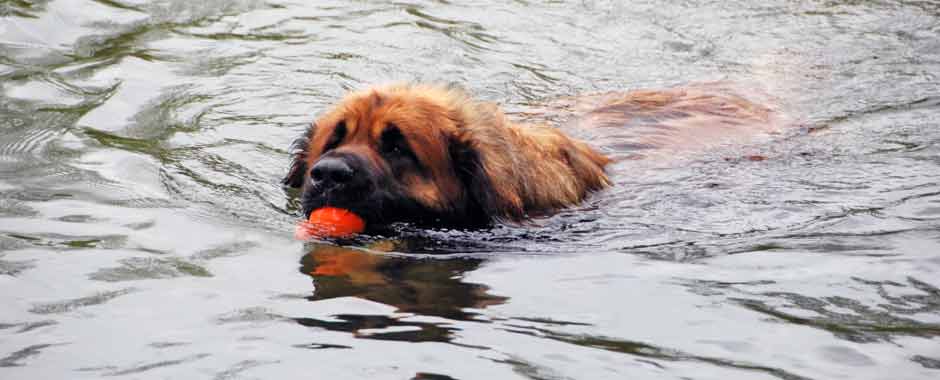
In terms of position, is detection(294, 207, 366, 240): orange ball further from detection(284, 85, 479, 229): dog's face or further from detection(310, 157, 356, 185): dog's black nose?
detection(310, 157, 356, 185): dog's black nose

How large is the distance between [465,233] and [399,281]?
953 millimetres

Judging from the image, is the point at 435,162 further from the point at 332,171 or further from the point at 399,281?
the point at 399,281

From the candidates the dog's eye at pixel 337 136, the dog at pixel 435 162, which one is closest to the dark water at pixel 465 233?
the dog at pixel 435 162

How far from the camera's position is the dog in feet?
19.4

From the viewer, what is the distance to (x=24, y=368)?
405 centimetres

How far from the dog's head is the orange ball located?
4 cm

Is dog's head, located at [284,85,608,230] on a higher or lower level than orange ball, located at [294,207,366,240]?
higher

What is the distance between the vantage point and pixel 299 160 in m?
6.69

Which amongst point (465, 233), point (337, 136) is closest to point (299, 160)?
point (337, 136)

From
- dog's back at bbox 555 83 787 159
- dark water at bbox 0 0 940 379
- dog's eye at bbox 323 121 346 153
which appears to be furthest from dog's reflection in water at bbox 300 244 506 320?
dog's back at bbox 555 83 787 159

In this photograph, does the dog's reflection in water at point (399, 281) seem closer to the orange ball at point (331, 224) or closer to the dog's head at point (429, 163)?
the orange ball at point (331, 224)

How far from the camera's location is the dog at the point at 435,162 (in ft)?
19.4

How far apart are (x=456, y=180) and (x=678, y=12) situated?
5455mm

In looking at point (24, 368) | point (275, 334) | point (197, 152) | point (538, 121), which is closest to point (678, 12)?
point (538, 121)
